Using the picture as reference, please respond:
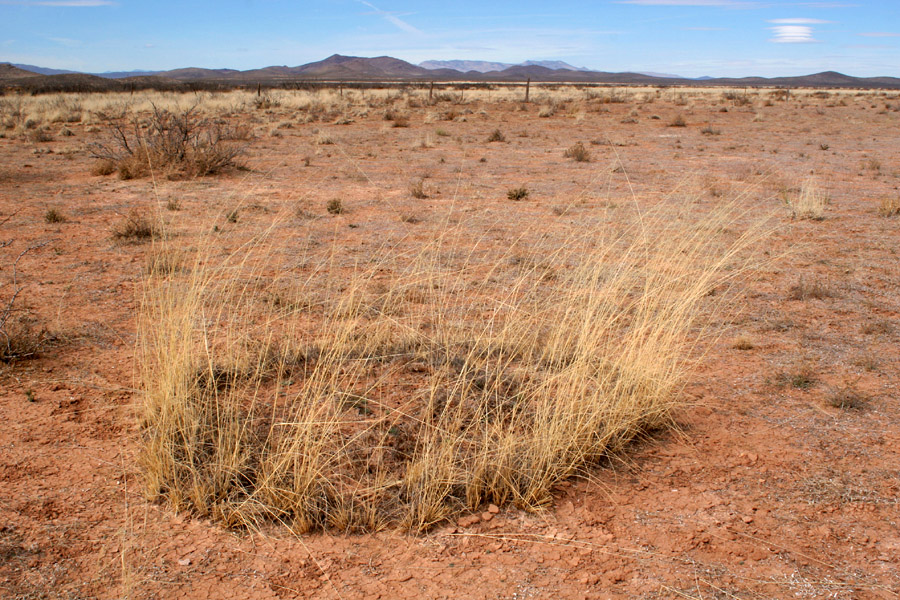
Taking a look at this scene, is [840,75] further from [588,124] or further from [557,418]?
[557,418]

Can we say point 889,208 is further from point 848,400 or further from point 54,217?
point 54,217

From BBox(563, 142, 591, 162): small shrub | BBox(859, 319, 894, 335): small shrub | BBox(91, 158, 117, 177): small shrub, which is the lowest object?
BBox(859, 319, 894, 335): small shrub

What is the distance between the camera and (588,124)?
2383 centimetres

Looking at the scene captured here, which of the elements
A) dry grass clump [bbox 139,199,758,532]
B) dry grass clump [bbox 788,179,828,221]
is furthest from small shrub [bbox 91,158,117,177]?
dry grass clump [bbox 788,179,828,221]

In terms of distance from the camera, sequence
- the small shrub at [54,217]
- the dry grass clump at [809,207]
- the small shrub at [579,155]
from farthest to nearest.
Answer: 1. the small shrub at [579,155]
2. the dry grass clump at [809,207]
3. the small shrub at [54,217]

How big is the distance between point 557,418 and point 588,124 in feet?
73.7

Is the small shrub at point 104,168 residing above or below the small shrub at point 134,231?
above

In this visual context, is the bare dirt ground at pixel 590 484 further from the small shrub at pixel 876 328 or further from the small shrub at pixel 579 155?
the small shrub at pixel 579 155

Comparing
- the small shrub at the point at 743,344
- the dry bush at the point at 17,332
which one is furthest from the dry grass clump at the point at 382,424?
the dry bush at the point at 17,332

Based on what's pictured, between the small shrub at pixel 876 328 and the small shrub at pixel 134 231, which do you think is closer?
the small shrub at pixel 876 328

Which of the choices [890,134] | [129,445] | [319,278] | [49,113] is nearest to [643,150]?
[890,134]

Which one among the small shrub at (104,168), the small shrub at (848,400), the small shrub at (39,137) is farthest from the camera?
the small shrub at (39,137)

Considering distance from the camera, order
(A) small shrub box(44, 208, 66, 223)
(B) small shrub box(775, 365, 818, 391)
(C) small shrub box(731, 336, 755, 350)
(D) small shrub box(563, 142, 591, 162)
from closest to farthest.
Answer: (B) small shrub box(775, 365, 818, 391) < (C) small shrub box(731, 336, 755, 350) < (A) small shrub box(44, 208, 66, 223) < (D) small shrub box(563, 142, 591, 162)

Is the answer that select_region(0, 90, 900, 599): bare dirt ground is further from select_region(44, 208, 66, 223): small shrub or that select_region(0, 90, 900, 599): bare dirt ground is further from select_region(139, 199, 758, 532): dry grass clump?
select_region(44, 208, 66, 223): small shrub
